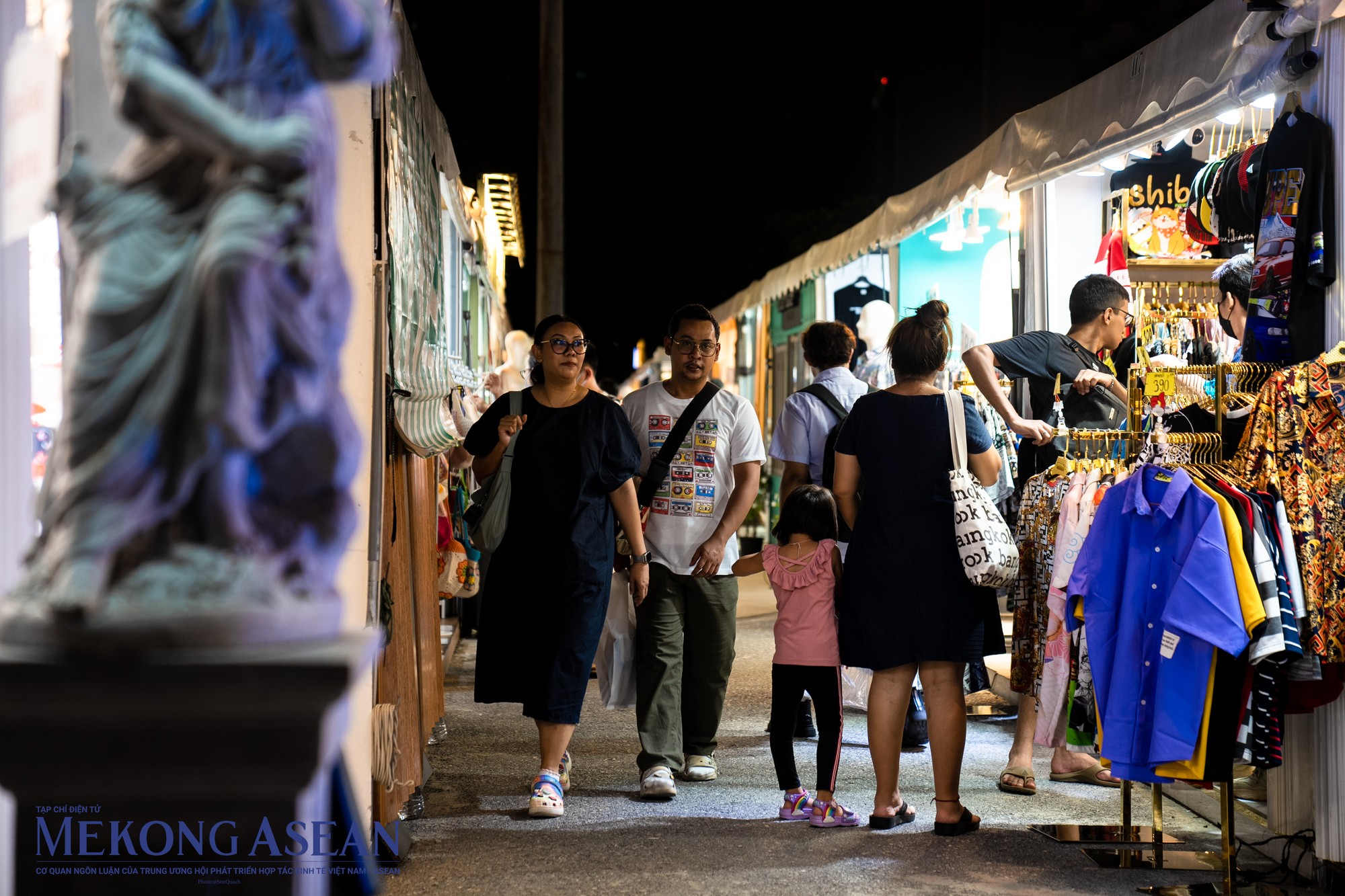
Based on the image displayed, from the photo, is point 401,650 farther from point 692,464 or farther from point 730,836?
point 692,464

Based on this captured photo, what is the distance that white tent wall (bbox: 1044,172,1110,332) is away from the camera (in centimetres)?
718

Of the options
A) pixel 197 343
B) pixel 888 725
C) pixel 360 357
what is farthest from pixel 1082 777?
pixel 197 343

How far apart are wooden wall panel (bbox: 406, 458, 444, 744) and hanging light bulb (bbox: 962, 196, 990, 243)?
13.9 feet

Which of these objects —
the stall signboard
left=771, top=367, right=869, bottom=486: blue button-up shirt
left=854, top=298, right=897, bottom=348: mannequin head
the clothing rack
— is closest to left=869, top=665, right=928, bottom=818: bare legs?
the clothing rack

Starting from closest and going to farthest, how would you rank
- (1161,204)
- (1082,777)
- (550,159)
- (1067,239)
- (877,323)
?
(1082,777) → (1161,204) → (1067,239) → (877,323) → (550,159)

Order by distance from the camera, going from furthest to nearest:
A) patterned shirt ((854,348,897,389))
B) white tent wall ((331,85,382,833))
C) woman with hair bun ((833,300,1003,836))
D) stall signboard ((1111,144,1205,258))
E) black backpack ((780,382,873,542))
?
patterned shirt ((854,348,897,389))
stall signboard ((1111,144,1205,258))
black backpack ((780,382,873,542))
woman with hair bun ((833,300,1003,836))
white tent wall ((331,85,382,833))

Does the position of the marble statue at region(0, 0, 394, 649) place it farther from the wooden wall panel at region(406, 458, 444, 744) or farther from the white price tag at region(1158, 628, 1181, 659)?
the wooden wall panel at region(406, 458, 444, 744)

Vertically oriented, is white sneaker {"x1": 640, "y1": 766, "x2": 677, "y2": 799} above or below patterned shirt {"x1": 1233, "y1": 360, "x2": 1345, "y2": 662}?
below

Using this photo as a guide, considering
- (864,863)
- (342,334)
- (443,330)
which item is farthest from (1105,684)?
(443,330)

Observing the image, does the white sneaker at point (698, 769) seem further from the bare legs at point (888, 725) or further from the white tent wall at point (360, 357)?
the white tent wall at point (360, 357)

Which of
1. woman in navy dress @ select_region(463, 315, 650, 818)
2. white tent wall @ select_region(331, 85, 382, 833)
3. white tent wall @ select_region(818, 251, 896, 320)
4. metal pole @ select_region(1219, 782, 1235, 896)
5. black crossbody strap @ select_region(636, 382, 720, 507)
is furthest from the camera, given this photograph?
white tent wall @ select_region(818, 251, 896, 320)

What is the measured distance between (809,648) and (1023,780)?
1.25m

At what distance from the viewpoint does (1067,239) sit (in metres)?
7.21

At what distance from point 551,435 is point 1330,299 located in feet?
9.34
